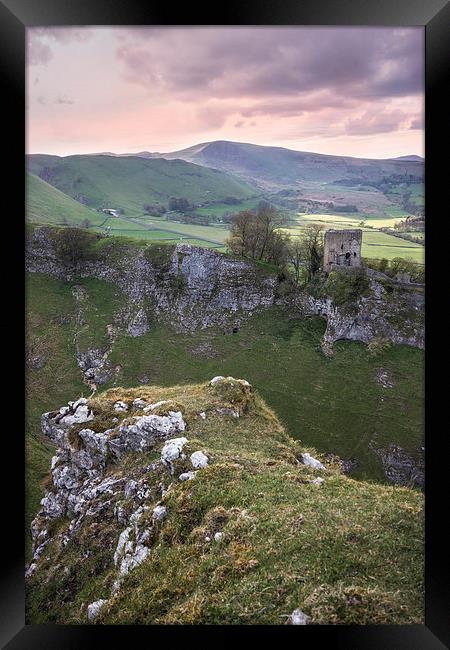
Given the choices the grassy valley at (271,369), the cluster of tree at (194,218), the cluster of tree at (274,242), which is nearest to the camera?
the grassy valley at (271,369)

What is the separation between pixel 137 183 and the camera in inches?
846

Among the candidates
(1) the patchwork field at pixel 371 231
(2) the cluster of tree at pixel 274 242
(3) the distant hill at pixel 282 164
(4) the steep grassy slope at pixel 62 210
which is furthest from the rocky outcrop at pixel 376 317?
(4) the steep grassy slope at pixel 62 210

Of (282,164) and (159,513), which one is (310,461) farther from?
(282,164)

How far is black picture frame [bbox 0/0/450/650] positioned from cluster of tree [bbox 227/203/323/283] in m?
9.60

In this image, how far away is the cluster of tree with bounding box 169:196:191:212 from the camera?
18900 millimetres

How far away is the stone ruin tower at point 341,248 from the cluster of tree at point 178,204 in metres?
7.05

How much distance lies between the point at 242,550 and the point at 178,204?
17167 millimetres

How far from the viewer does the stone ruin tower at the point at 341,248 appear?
14180 millimetres

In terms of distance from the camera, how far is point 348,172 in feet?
38.2

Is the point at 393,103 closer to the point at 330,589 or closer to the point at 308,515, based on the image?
the point at 308,515

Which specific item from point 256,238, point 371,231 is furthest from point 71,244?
point 371,231

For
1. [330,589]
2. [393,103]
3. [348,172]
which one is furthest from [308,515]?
[348,172]

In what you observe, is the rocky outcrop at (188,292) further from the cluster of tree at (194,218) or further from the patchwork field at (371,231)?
the cluster of tree at (194,218)

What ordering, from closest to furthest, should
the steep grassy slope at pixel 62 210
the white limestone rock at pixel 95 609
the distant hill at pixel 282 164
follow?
the white limestone rock at pixel 95 609 < the distant hill at pixel 282 164 < the steep grassy slope at pixel 62 210
